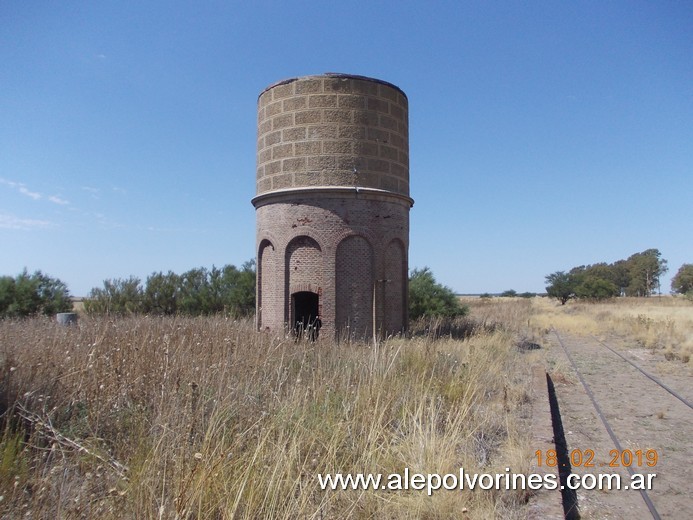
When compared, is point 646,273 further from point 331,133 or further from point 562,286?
point 331,133

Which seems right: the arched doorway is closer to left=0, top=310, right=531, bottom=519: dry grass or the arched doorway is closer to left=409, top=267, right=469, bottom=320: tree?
left=0, top=310, right=531, bottom=519: dry grass

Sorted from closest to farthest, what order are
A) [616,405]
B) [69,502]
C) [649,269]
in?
[69,502] < [616,405] < [649,269]

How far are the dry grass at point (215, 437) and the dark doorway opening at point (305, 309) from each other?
6.57 metres

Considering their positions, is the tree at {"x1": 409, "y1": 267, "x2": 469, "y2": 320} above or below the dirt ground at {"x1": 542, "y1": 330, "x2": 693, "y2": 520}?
above

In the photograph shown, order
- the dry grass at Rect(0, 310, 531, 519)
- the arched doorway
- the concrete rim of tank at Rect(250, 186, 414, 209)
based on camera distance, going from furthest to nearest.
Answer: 1. the arched doorway
2. the concrete rim of tank at Rect(250, 186, 414, 209)
3. the dry grass at Rect(0, 310, 531, 519)

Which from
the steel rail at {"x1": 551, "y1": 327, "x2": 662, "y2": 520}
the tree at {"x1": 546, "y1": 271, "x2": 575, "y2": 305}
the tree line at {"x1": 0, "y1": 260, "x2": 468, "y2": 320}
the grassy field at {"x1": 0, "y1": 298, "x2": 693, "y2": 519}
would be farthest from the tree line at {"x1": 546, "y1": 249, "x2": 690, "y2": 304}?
the grassy field at {"x1": 0, "y1": 298, "x2": 693, "y2": 519}

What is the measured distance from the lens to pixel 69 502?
10.5ft

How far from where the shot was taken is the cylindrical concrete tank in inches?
535

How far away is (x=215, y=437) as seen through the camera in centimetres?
418

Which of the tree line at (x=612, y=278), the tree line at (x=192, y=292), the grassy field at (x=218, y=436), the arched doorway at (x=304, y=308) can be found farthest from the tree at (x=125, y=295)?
the tree line at (x=612, y=278)

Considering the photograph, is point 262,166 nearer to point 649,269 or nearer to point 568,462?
point 568,462

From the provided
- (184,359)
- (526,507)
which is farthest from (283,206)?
(526,507)

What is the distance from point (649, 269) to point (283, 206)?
85.4 metres

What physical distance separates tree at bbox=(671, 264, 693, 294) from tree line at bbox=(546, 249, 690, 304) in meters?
0.98
